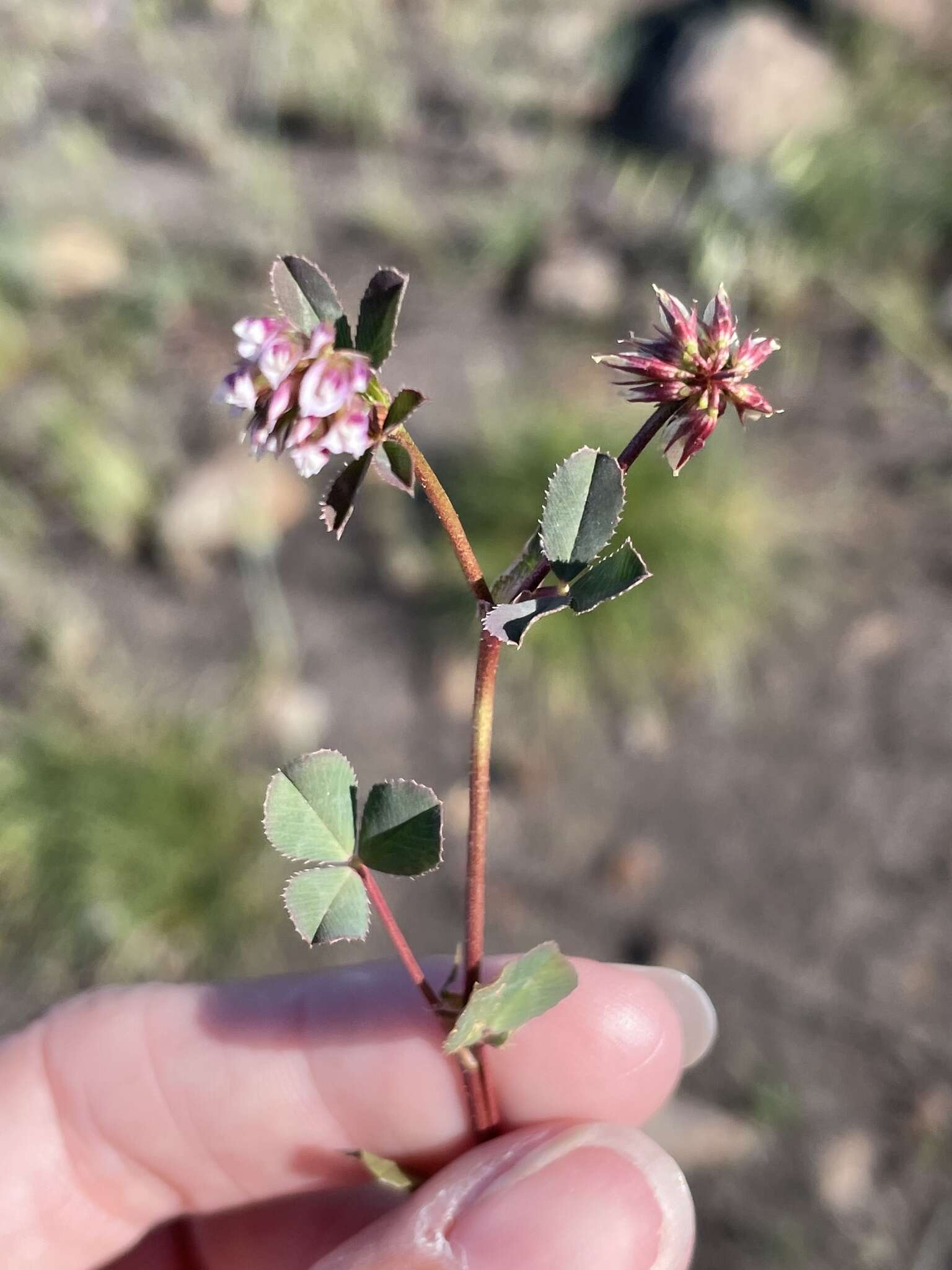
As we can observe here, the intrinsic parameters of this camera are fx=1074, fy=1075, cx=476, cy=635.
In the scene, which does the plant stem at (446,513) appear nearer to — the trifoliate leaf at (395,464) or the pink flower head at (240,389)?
the trifoliate leaf at (395,464)

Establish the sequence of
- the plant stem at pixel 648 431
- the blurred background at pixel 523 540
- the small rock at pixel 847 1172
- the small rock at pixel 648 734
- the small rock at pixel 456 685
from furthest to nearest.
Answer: the small rock at pixel 456 685 < the small rock at pixel 648 734 < the blurred background at pixel 523 540 < the small rock at pixel 847 1172 < the plant stem at pixel 648 431

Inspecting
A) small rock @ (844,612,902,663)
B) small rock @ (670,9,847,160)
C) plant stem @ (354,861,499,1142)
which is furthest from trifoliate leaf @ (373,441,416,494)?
small rock @ (670,9,847,160)

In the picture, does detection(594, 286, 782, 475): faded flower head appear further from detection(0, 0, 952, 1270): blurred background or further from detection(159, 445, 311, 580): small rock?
detection(159, 445, 311, 580): small rock

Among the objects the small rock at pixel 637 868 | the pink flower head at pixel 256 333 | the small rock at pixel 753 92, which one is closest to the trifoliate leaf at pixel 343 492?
the pink flower head at pixel 256 333

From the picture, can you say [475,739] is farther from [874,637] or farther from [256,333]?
[874,637]

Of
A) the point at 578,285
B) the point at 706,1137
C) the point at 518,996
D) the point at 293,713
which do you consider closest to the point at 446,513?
the point at 518,996

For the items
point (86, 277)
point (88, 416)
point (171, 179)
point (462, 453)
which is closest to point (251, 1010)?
point (462, 453)
